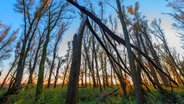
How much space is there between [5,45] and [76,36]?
59.0 feet

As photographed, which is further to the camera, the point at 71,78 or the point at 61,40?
the point at 61,40

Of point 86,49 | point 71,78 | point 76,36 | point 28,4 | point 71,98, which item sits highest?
point 28,4

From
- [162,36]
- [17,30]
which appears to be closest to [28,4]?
[17,30]

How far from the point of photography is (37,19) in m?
14.5

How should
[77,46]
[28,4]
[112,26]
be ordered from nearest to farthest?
[77,46]
[28,4]
[112,26]

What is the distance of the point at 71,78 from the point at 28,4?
47.5 feet

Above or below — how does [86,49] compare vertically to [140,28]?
below

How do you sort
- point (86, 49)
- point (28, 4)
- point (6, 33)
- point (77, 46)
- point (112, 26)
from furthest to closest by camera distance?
point (112, 26) → point (86, 49) → point (6, 33) → point (28, 4) → point (77, 46)

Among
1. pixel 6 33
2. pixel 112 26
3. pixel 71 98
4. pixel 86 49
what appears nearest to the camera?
pixel 71 98

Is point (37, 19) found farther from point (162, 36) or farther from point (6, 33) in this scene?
point (162, 36)

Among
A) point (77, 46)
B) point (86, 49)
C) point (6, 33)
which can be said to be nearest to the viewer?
point (77, 46)

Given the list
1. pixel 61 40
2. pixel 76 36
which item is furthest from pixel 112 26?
pixel 76 36

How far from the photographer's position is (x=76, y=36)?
220cm

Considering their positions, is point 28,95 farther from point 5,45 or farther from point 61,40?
point 61,40
